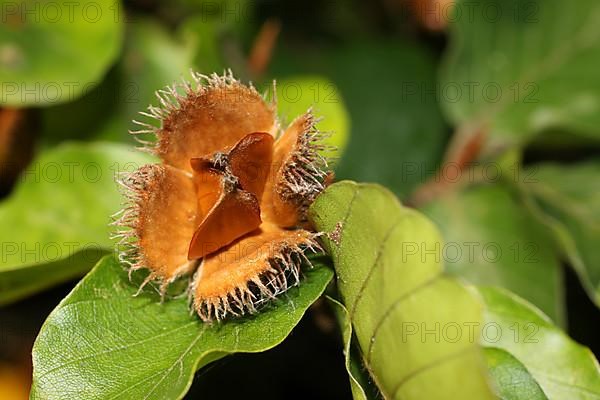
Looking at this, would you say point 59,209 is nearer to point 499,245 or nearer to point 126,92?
point 126,92

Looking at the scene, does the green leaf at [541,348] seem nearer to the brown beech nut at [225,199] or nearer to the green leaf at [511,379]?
the green leaf at [511,379]

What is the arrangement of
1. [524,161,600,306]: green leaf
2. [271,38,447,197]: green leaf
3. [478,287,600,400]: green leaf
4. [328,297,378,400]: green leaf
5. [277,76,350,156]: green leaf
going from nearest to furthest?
[328,297,378,400]: green leaf < [478,287,600,400]: green leaf < [524,161,600,306]: green leaf < [277,76,350,156]: green leaf < [271,38,447,197]: green leaf

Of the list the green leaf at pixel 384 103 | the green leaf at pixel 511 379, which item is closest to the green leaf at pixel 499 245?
the green leaf at pixel 384 103

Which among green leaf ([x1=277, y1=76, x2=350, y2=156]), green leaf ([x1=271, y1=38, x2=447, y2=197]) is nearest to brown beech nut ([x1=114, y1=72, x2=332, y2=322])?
green leaf ([x1=277, y1=76, x2=350, y2=156])

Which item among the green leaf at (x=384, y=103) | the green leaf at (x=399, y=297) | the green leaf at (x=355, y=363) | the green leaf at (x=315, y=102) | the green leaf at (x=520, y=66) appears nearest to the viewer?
the green leaf at (x=399, y=297)

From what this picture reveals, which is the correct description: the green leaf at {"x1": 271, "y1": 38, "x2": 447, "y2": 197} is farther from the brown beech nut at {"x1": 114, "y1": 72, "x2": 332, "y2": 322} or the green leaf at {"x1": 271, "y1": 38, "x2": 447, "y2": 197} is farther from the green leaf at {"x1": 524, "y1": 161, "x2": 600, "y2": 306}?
the brown beech nut at {"x1": 114, "y1": 72, "x2": 332, "y2": 322}

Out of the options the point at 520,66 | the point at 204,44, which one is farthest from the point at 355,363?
the point at 520,66

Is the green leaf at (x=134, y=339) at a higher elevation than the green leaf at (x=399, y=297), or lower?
lower
